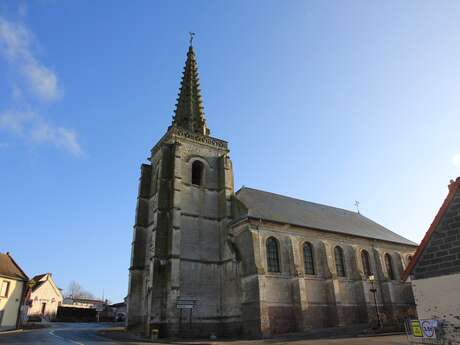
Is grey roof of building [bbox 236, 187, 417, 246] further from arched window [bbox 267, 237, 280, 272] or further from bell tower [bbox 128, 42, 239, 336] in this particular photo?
bell tower [bbox 128, 42, 239, 336]

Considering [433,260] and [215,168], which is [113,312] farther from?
[433,260]

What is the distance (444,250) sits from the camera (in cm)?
1083

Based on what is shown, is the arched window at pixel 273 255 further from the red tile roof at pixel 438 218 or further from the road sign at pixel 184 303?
the red tile roof at pixel 438 218

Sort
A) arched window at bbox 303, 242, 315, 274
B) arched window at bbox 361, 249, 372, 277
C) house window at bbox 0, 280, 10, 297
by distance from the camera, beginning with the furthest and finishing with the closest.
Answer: house window at bbox 0, 280, 10, 297 < arched window at bbox 361, 249, 372, 277 < arched window at bbox 303, 242, 315, 274

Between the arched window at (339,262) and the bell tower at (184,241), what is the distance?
9881mm

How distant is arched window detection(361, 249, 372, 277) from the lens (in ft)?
106

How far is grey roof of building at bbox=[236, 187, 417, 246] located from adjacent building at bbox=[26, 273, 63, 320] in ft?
130

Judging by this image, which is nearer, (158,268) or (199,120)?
(158,268)

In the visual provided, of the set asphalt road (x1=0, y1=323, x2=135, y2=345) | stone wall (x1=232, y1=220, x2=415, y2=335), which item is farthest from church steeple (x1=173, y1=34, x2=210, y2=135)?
asphalt road (x1=0, y1=323, x2=135, y2=345)

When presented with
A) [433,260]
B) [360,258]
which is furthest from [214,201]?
[433,260]

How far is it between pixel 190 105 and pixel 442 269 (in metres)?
28.8

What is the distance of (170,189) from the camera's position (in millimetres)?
28781

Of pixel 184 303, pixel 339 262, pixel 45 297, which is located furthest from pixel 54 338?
pixel 45 297

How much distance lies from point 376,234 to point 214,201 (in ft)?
58.1
